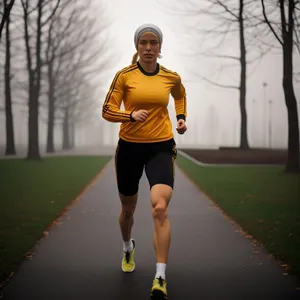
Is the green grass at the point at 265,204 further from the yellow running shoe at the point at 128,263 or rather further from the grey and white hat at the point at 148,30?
the grey and white hat at the point at 148,30

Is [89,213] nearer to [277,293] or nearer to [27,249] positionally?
[27,249]

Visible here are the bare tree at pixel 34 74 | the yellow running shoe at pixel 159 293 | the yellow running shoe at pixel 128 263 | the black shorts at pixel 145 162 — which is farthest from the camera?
the bare tree at pixel 34 74

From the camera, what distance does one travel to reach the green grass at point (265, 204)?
5590 mm

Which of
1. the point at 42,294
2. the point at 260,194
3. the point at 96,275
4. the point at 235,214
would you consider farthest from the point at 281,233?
the point at 260,194

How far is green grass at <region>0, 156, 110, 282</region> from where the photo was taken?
525cm

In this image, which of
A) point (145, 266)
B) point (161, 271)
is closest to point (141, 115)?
point (161, 271)

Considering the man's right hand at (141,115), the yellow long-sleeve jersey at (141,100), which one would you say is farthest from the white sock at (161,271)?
the man's right hand at (141,115)

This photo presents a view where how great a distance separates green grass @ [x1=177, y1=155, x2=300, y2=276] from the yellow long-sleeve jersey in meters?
1.86

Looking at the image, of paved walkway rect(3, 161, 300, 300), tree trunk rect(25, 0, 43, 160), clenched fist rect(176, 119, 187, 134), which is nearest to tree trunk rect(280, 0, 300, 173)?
paved walkway rect(3, 161, 300, 300)

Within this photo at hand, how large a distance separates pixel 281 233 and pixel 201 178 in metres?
8.35

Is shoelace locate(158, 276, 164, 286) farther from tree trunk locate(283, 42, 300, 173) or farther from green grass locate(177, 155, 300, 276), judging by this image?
tree trunk locate(283, 42, 300, 173)

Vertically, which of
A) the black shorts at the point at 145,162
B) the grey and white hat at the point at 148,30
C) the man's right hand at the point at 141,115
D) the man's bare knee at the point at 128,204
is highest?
the grey and white hat at the point at 148,30

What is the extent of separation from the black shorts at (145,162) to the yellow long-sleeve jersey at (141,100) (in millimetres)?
60

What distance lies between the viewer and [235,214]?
307 inches
